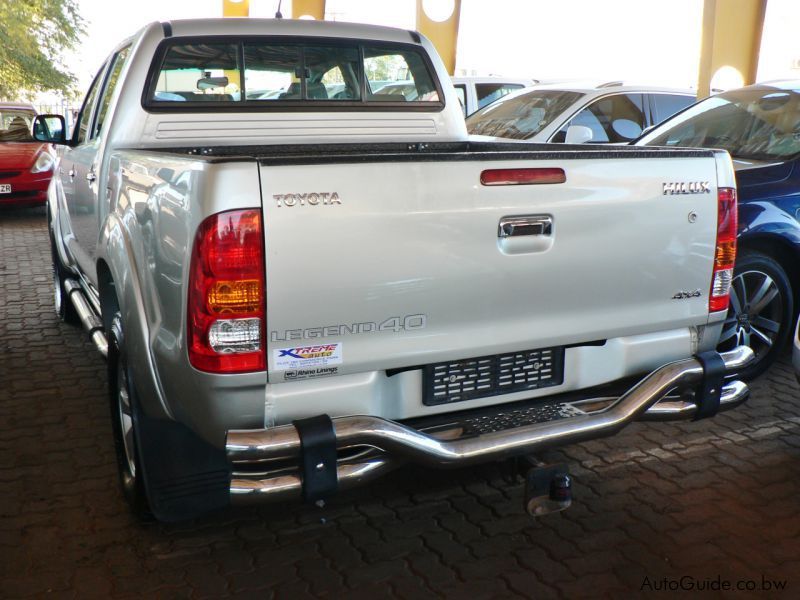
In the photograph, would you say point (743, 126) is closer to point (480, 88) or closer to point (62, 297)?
point (62, 297)

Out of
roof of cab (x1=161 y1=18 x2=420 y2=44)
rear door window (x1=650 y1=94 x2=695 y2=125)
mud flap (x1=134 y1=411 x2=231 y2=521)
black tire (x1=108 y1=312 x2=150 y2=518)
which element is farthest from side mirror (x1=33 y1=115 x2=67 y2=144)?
rear door window (x1=650 y1=94 x2=695 y2=125)

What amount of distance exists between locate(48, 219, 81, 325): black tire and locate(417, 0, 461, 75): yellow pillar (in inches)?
503

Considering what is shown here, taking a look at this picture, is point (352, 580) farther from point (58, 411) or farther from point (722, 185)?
point (58, 411)

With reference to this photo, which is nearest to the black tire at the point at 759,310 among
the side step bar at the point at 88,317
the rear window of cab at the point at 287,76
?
the rear window of cab at the point at 287,76

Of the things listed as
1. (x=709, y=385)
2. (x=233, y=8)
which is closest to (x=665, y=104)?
(x=709, y=385)

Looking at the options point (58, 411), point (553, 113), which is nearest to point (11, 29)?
point (553, 113)

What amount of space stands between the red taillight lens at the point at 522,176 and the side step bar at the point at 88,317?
1.93 metres

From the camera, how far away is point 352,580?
2.86m

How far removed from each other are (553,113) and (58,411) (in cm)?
547

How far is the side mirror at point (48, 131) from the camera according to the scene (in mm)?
4961

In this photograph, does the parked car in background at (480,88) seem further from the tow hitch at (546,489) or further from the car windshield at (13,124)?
the tow hitch at (546,489)

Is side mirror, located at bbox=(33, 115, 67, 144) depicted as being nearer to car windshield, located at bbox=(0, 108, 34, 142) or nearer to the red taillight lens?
the red taillight lens

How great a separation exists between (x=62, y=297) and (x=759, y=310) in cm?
504

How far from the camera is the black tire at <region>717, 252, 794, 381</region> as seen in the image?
14.7 ft
